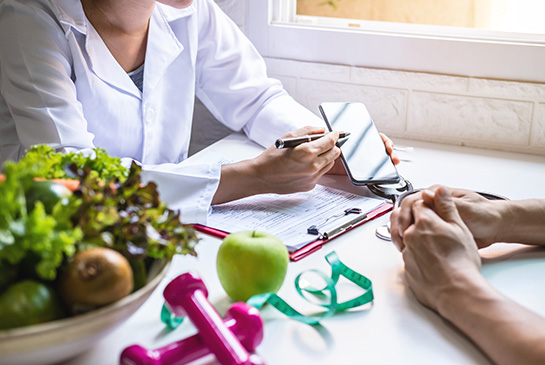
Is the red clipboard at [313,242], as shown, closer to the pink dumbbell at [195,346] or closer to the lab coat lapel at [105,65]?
the pink dumbbell at [195,346]

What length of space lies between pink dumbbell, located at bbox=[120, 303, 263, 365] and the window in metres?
1.12

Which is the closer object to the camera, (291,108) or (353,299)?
(353,299)

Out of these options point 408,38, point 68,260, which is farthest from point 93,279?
point 408,38

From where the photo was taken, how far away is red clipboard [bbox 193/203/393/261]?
3.49 ft

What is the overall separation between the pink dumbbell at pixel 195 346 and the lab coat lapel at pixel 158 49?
825mm

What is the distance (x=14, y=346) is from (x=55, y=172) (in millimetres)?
316

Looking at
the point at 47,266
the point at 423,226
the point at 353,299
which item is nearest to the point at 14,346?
the point at 47,266

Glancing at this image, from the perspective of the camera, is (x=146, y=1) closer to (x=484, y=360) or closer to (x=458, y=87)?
(x=458, y=87)

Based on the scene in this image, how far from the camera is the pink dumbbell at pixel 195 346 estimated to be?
0.71 metres

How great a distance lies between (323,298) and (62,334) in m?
0.41

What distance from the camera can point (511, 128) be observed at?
1.68m

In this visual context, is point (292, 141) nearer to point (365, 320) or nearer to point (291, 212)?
point (291, 212)

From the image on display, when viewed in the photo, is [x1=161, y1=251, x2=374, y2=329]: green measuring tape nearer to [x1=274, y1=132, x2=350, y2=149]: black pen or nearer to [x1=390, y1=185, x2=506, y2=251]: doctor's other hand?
[x1=390, y1=185, x2=506, y2=251]: doctor's other hand

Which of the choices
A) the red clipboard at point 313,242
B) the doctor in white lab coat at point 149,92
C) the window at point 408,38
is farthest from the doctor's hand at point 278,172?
the window at point 408,38
